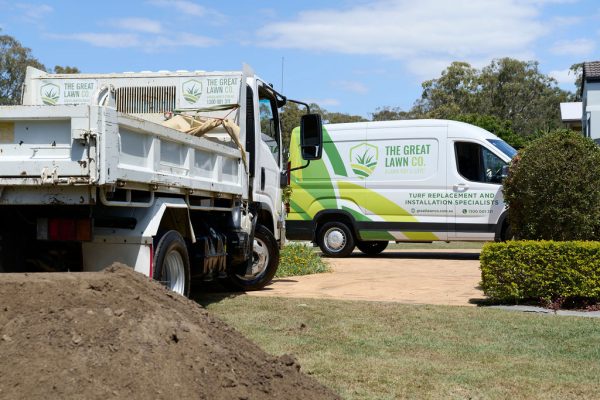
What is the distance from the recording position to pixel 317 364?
250 inches

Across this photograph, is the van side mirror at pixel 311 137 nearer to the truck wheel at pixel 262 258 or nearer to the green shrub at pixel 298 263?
the truck wheel at pixel 262 258

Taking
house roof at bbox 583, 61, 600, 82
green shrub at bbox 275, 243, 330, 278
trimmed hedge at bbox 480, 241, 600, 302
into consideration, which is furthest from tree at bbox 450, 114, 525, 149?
trimmed hedge at bbox 480, 241, 600, 302

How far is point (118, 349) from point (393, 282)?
8995mm

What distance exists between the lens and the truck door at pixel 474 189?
16984 mm

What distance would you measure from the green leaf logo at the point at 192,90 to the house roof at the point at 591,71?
32.3 m

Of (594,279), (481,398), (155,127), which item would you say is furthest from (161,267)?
(594,279)

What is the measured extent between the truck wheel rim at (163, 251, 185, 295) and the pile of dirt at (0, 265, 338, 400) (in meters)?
2.67

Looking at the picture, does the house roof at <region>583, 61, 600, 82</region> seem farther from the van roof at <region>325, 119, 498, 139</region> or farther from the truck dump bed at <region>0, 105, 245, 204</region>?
the truck dump bed at <region>0, 105, 245, 204</region>

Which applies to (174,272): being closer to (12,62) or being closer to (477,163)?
(477,163)

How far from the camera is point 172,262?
8.12 meters

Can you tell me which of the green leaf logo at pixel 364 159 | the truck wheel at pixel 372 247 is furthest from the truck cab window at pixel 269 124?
the truck wheel at pixel 372 247

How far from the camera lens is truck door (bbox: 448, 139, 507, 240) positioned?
1698 centimetres

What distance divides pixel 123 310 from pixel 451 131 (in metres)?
13.4

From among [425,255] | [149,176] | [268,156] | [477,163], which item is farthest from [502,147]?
[149,176]
